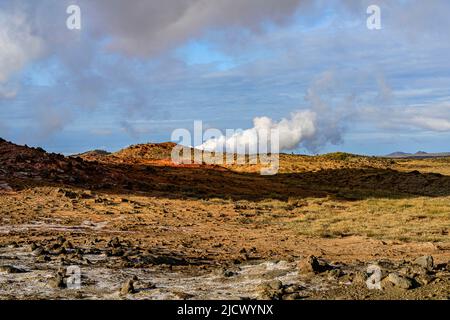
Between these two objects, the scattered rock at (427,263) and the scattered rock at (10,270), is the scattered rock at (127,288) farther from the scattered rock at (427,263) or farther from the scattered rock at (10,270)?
the scattered rock at (427,263)

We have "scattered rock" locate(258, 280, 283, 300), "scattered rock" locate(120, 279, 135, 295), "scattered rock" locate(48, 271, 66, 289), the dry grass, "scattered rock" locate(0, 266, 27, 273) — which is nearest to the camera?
"scattered rock" locate(258, 280, 283, 300)

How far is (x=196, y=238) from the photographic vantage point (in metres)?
14.7

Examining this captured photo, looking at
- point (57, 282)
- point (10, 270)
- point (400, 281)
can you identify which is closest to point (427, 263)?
point (400, 281)

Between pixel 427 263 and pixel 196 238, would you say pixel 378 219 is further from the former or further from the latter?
pixel 427 263

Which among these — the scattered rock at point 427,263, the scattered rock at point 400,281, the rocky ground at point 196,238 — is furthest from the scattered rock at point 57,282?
the scattered rock at point 427,263

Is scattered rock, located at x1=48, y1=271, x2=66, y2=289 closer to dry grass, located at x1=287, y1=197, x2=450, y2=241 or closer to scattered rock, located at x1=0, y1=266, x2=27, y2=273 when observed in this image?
scattered rock, located at x1=0, y1=266, x2=27, y2=273

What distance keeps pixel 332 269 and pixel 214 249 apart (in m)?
4.59

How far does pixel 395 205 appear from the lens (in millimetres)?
24391

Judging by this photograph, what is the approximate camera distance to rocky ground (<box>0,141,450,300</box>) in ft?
25.7

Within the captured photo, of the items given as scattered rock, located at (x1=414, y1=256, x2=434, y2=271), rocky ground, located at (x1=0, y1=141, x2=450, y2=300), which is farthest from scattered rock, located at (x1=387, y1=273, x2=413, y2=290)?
scattered rock, located at (x1=414, y1=256, x2=434, y2=271)
